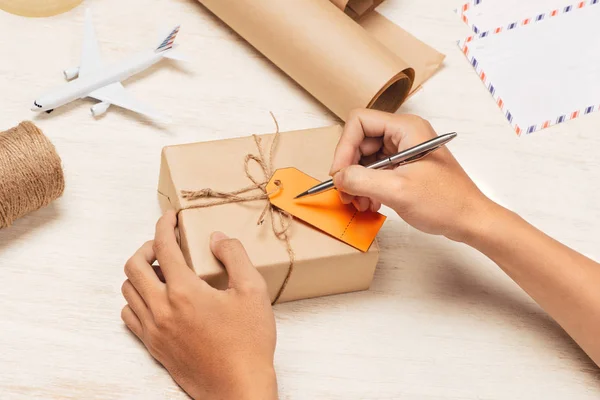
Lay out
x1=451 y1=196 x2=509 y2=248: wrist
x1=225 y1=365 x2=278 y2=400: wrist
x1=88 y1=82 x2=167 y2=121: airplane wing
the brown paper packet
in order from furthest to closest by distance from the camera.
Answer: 1. the brown paper packet
2. x1=88 y1=82 x2=167 y2=121: airplane wing
3. x1=451 y1=196 x2=509 y2=248: wrist
4. x1=225 y1=365 x2=278 y2=400: wrist

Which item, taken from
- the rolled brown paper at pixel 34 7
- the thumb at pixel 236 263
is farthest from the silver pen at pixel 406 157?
the rolled brown paper at pixel 34 7

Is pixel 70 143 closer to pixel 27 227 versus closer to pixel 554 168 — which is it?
pixel 27 227

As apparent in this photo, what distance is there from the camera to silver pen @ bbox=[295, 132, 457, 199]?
34.7 inches

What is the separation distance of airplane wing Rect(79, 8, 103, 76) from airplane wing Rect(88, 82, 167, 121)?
35 millimetres

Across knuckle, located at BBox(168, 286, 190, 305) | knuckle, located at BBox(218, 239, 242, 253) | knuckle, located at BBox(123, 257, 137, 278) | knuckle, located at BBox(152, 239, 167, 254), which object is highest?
knuckle, located at BBox(218, 239, 242, 253)

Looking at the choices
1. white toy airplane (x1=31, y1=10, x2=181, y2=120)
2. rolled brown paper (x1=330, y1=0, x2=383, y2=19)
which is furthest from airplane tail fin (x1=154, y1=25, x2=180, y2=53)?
rolled brown paper (x1=330, y1=0, x2=383, y2=19)

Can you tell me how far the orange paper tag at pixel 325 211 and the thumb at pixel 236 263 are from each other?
3.5 inches

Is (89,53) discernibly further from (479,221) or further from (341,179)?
(479,221)

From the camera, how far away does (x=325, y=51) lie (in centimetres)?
106

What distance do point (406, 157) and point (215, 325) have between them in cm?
30

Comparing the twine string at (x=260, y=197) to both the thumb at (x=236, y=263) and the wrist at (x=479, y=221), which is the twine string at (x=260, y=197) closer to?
the thumb at (x=236, y=263)

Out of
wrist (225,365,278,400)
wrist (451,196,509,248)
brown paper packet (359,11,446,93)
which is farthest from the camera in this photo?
brown paper packet (359,11,446,93)

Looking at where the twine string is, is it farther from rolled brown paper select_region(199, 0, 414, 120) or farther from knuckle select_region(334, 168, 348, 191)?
rolled brown paper select_region(199, 0, 414, 120)

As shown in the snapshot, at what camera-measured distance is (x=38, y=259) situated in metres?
0.93
